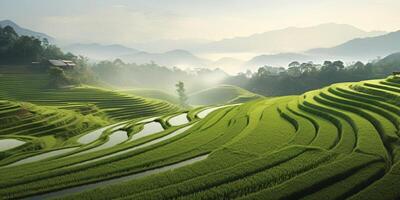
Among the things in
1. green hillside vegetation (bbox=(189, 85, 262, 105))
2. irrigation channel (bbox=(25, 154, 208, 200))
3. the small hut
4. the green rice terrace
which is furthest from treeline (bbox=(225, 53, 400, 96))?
irrigation channel (bbox=(25, 154, 208, 200))

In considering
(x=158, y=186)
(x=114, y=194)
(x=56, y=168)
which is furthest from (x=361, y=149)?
(x=56, y=168)

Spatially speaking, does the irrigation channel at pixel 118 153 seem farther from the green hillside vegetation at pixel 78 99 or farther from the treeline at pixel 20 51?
the treeline at pixel 20 51

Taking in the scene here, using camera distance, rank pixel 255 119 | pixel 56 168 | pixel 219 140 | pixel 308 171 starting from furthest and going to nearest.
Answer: pixel 255 119 < pixel 219 140 < pixel 56 168 < pixel 308 171

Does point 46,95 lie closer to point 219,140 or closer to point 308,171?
point 219,140

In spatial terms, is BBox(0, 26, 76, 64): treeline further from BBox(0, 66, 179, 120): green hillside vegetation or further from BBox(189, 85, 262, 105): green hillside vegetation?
BBox(189, 85, 262, 105): green hillside vegetation

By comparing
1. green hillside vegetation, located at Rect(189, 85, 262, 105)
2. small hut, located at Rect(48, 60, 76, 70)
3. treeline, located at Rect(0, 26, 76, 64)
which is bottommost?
green hillside vegetation, located at Rect(189, 85, 262, 105)

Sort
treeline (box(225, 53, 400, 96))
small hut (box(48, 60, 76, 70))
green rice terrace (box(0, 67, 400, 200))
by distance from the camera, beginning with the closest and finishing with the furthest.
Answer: green rice terrace (box(0, 67, 400, 200)) < small hut (box(48, 60, 76, 70)) < treeline (box(225, 53, 400, 96))

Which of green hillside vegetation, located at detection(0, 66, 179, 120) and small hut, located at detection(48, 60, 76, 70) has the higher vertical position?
small hut, located at detection(48, 60, 76, 70)

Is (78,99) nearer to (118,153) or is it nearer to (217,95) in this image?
(118,153)
